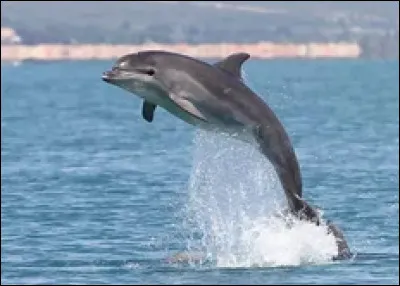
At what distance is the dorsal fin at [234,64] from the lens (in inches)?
926

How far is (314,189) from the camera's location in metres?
34.1

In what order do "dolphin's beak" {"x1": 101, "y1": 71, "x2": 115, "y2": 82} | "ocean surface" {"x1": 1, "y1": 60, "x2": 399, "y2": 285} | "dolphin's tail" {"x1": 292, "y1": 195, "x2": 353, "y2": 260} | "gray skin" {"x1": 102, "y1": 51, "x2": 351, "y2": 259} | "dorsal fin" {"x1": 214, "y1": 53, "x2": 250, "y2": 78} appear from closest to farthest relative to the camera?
1. "dolphin's beak" {"x1": 101, "y1": 71, "x2": 115, "y2": 82}
2. "gray skin" {"x1": 102, "y1": 51, "x2": 351, "y2": 259}
3. "dorsal fin" {"x1": 214, "y1": 53, "x2": 250, "y2": 78}
4. "dolphin's tail" {"x1": 292, "y1": 195, "x2": 353, "y2": 260}
5. "ocean surface" {"x1": 1, "y1": 60, "x2": 399, "y2": 285}

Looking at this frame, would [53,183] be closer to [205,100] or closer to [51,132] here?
[205,100]

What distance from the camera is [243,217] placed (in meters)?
27.5

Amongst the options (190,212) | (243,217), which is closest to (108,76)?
(243,217)

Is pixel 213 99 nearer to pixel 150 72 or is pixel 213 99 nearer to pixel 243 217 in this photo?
pixel 150 72

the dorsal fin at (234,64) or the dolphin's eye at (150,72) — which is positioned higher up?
the dorsal fin at (234,64)

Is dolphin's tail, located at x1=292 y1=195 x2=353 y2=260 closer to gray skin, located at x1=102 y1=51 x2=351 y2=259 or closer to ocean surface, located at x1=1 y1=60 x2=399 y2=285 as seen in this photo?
gray skin, located at x1=102 y1=51 x2=351 y2=259

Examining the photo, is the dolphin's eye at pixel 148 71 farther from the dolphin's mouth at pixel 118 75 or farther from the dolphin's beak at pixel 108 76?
the dolphin's beak at pixel 108 76

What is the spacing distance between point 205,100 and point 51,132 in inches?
1403

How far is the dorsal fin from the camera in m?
23.5

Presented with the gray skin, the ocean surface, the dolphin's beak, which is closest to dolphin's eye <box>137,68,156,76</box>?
the gray skin

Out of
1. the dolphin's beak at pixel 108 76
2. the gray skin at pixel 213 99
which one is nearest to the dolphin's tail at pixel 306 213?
the gray skin at pixel 213 99

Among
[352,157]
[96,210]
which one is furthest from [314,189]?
[352,157]
